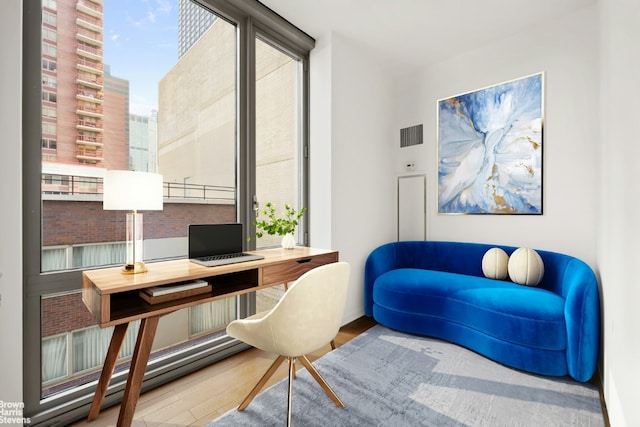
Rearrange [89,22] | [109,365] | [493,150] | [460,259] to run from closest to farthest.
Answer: [109,365] → [89,22] → [493,150] → [460,259]

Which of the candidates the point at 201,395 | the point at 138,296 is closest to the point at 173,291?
the point at 138,296

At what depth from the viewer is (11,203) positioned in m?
1.37

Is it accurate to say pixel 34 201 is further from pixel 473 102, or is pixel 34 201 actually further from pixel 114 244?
pixel 473 102

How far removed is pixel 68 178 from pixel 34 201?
20 centimetres

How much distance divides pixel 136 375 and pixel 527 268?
109 inches

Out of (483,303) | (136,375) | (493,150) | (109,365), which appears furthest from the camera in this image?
(493,150)

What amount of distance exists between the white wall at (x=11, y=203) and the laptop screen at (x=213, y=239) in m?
0.78

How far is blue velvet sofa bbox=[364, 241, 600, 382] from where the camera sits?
5.96ft

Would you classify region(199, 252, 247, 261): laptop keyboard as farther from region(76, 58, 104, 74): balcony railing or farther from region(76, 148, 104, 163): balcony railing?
region(76, 58, 104, 74): balcony railing

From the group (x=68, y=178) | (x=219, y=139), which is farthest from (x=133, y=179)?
(x=219, y=139)

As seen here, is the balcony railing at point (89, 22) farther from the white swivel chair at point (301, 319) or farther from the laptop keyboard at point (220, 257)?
the white swivel chair at point (301, 319)

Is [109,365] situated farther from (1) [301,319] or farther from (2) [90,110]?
(2) [90,110]

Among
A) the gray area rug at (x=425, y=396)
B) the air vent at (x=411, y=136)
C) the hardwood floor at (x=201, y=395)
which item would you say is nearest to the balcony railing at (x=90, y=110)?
the hardwood floor at (x=201, y=395)

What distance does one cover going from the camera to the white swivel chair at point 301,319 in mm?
1370
